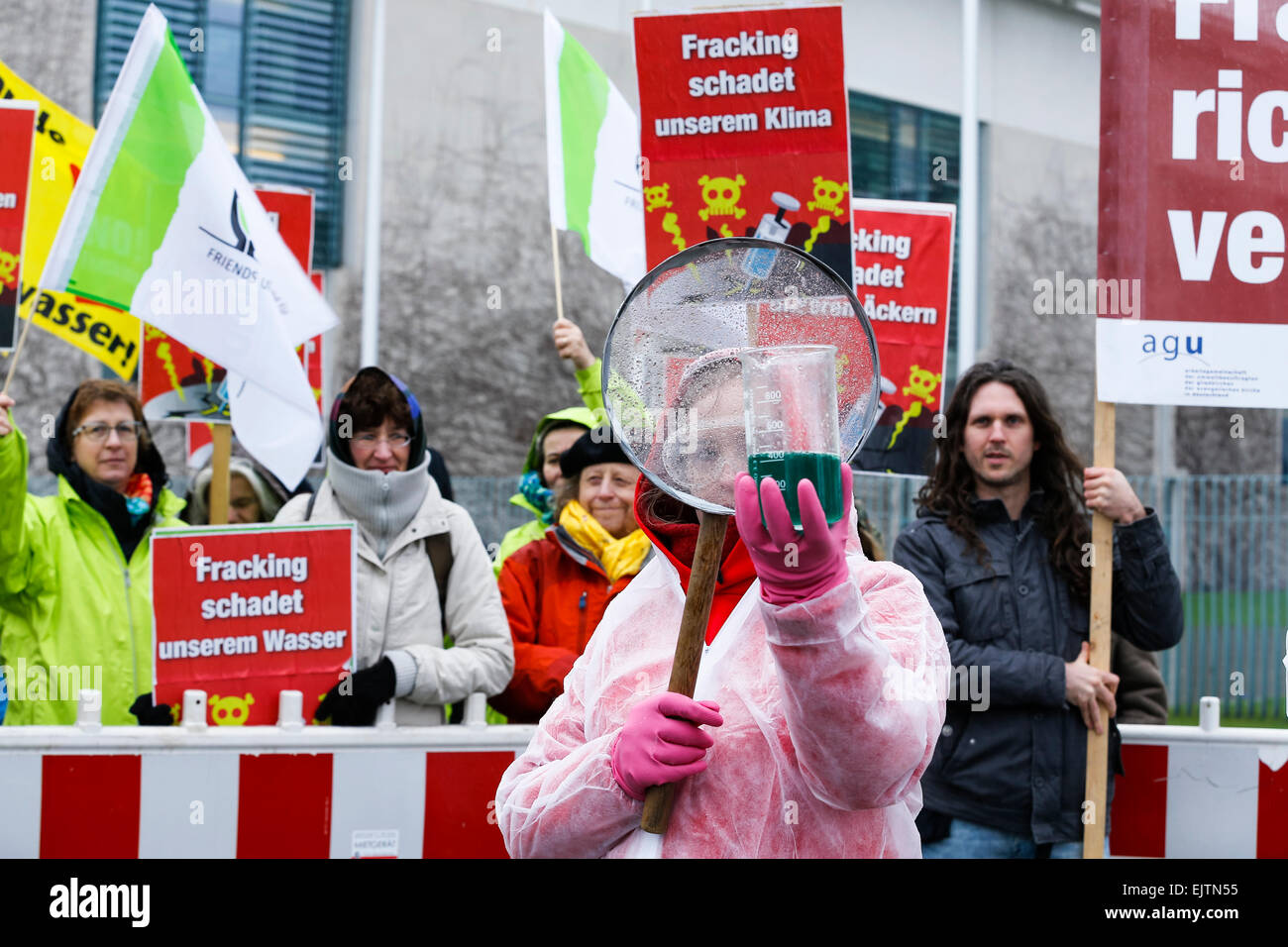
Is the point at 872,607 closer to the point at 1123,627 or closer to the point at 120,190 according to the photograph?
the point at 1123,627

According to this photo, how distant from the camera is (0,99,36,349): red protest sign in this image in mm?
4453

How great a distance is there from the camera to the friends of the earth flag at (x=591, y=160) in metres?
5.11

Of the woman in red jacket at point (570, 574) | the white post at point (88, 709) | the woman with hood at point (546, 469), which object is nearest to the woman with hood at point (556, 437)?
the woman with hood at point (546, 469)

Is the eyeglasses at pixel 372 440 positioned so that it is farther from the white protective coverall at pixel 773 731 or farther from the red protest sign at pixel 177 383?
the white protective coverall at pixel 773 731

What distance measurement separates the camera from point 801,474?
5.41 ft

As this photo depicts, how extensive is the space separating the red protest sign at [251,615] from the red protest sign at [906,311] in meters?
2.22

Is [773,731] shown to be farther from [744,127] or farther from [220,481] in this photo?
[220,481]

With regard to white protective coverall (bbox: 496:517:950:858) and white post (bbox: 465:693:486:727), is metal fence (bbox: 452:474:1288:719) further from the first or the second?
white protective coverall (bbox: 496:517:950:858)

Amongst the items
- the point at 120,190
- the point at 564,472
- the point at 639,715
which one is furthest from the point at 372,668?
the point at 639,715

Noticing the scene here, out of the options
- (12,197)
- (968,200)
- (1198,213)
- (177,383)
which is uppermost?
(968,200)

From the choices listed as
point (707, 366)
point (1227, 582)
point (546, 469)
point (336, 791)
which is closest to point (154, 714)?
point (336, 791)

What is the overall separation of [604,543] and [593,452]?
0.32 meters

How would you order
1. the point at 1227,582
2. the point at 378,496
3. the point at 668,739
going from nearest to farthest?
the point at 668,739 → the point at 378,496 → the point at 1227,582

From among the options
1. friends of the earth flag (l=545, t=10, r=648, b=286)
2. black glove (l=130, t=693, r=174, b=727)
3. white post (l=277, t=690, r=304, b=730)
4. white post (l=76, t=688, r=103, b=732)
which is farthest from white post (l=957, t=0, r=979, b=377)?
white post (l=76, t=688, r=103, b=732)
